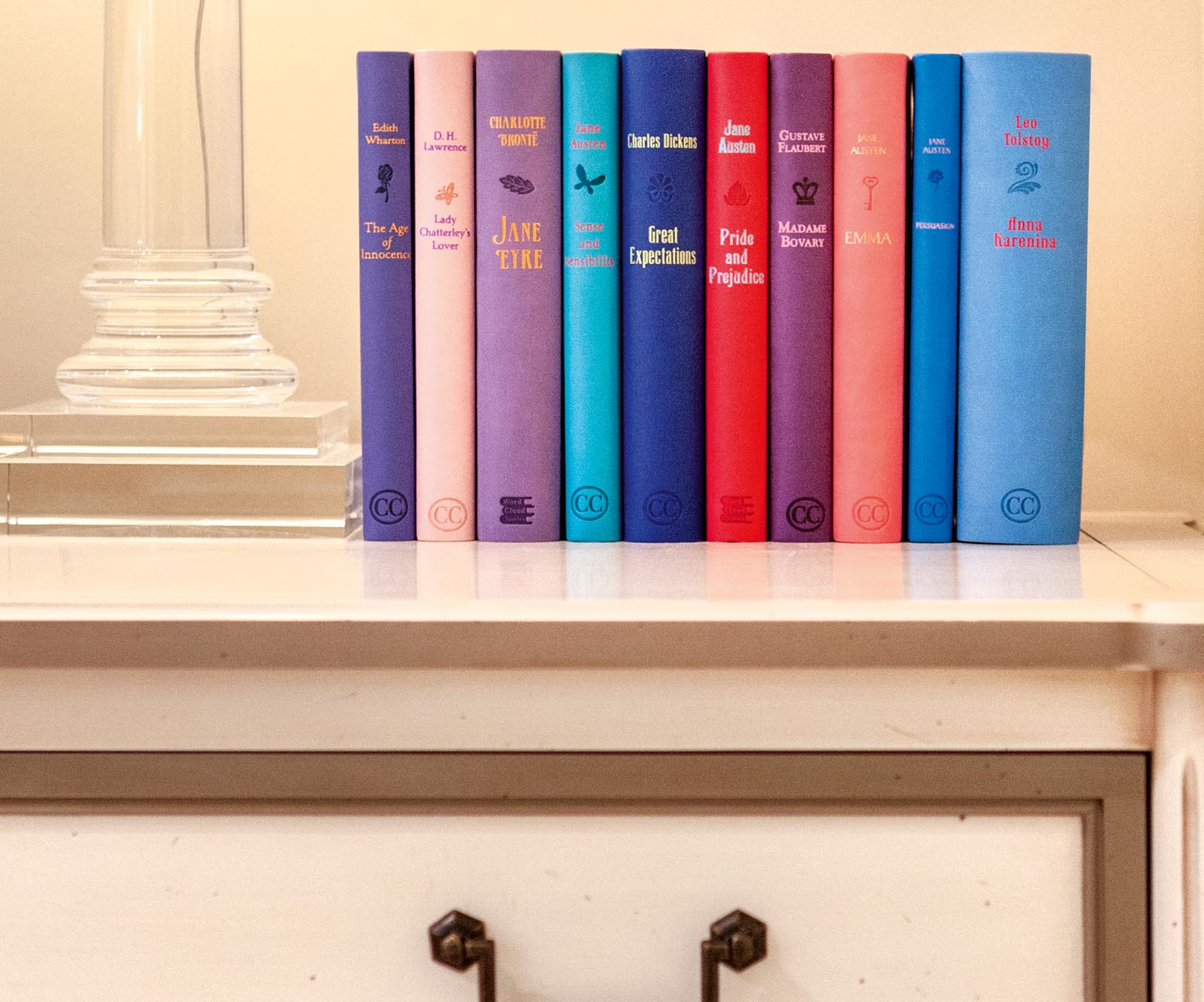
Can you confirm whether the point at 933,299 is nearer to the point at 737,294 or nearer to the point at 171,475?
the point at 737,294

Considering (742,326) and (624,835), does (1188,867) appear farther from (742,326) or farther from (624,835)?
(742,326)

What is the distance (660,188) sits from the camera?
0.80 metres

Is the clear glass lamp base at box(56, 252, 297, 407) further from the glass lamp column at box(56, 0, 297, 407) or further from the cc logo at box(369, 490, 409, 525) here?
the cc logo at box(369, 490, 409, 525)

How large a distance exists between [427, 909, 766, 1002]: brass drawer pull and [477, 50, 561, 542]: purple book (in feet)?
0.92

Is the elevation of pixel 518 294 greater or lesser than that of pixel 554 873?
greater

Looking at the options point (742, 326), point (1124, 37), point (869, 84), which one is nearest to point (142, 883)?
point (742, 326)

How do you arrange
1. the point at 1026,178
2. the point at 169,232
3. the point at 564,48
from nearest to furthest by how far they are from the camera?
the point at 1026,178 < the point at 169,232 < the point at 564,48

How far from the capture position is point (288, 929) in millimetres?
602

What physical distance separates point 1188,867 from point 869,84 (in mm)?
470

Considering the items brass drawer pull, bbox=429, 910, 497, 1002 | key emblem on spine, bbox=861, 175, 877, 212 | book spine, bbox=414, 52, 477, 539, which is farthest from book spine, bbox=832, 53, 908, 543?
brass drawer pull, bbox=429, 910, 497, 1002

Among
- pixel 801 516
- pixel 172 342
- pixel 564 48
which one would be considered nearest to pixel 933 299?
pixel 801 516

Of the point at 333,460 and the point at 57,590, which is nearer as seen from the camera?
the point at 57,590

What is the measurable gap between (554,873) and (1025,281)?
0.44 metres

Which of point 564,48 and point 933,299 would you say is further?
point 564,48
